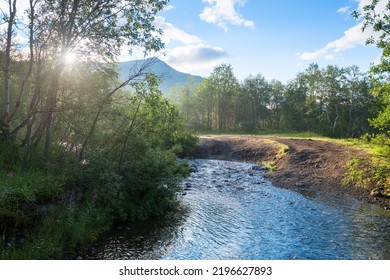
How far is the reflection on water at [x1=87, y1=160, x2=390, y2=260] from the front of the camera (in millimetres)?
9945

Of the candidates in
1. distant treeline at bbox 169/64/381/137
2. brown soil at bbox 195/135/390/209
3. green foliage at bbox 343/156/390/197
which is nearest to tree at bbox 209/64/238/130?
distant treeline at bbox 169/64/381/137

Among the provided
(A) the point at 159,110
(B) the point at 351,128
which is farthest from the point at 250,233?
(B) the point at 351,128

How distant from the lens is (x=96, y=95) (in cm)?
1502

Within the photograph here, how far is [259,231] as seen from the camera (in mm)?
12062

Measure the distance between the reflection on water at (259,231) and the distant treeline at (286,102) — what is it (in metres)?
49.6

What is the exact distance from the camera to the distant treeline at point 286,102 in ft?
226

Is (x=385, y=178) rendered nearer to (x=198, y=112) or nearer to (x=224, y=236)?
(x=224, y=236)

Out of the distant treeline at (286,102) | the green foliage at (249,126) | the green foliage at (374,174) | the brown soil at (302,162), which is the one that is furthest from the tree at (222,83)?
the green foliage at (374,174)

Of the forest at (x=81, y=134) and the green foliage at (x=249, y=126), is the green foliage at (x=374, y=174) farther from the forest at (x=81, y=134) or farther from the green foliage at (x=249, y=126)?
the green foliage at (x=249, y=126)

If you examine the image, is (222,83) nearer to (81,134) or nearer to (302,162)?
(302,162)

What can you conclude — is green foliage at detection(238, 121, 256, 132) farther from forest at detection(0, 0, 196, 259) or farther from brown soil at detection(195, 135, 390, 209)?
forest at detection(0, 0, 196, 259)

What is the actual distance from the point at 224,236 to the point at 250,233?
1097 millimetres

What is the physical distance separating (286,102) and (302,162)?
65945 millimetres

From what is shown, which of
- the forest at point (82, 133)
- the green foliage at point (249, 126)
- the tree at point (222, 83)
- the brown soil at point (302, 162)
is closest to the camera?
the forest at point (82, 133)
